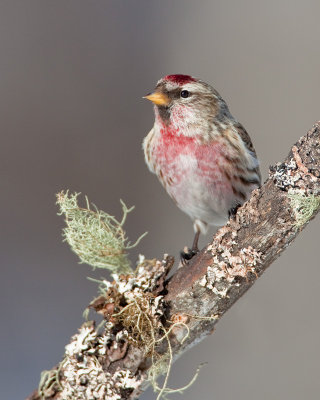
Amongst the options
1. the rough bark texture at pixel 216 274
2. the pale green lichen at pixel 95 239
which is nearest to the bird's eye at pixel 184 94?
the pale green lichen at pixel 95 239

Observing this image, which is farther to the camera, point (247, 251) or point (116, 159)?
point (116, 159)

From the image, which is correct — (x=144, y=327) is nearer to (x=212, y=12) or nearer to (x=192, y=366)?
(x=192, y=366)

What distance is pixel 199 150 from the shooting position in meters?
1.95

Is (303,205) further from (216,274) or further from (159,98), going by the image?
(159,98)

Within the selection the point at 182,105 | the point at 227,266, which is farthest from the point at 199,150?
the point at 227,266

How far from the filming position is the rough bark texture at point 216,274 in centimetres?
128

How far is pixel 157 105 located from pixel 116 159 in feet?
5.20

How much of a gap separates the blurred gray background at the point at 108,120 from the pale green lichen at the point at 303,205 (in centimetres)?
185

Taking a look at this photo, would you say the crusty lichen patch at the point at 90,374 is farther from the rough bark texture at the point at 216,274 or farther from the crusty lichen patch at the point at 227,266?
the crusty lichen patch at the point at 227,266

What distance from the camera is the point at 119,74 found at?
365 centimetres

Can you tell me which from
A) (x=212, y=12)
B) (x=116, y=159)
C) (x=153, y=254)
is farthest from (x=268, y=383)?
(x=212, y=12)

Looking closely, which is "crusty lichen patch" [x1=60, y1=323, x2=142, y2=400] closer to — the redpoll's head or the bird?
the bird

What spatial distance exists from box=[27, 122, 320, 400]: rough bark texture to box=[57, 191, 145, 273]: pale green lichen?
0.12m

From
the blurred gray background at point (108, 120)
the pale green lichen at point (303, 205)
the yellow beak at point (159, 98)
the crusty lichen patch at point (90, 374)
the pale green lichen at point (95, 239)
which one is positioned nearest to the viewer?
the pale green lichen at point (303, 205)
